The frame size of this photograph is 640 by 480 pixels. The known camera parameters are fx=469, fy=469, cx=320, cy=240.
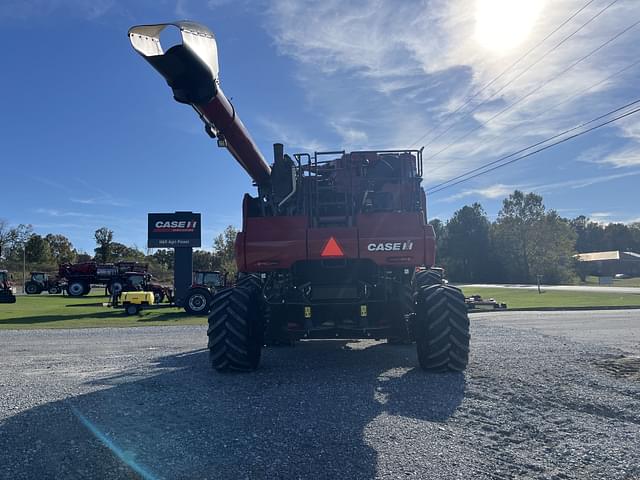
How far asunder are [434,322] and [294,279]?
2.33 metres

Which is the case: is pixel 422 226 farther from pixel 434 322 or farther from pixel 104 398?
pixel 104 398

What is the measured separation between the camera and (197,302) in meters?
22.0

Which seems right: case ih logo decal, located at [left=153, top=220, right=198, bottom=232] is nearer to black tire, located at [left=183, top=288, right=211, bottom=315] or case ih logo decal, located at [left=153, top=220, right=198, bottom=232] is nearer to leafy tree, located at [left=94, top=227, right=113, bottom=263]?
black tire, located at [left=183, top=288, right=211, bottom=315]

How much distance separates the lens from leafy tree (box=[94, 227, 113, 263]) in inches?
3114

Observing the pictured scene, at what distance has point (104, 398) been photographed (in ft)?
19.9

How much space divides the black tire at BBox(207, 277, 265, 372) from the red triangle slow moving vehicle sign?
1.45m

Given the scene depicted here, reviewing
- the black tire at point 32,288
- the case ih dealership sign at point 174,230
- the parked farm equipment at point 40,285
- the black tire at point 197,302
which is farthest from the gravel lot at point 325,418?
the black tire at point 32,288

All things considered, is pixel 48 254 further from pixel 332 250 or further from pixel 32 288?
pixel 332 250

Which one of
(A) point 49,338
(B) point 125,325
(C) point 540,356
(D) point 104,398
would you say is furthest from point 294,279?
(B) point 125,325

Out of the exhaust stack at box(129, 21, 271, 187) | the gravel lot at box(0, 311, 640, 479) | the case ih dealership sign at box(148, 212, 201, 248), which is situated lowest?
the gravel lot at box(0, 311, 640, 479)

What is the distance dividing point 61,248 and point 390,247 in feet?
313

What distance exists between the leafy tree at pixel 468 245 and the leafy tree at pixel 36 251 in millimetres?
69320

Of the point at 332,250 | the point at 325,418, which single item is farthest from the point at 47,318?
the point at 325,418

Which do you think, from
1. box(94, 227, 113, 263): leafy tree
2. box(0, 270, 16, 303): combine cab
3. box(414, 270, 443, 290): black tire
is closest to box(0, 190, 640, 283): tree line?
box(94, 227, 113, 263): leafy tree
